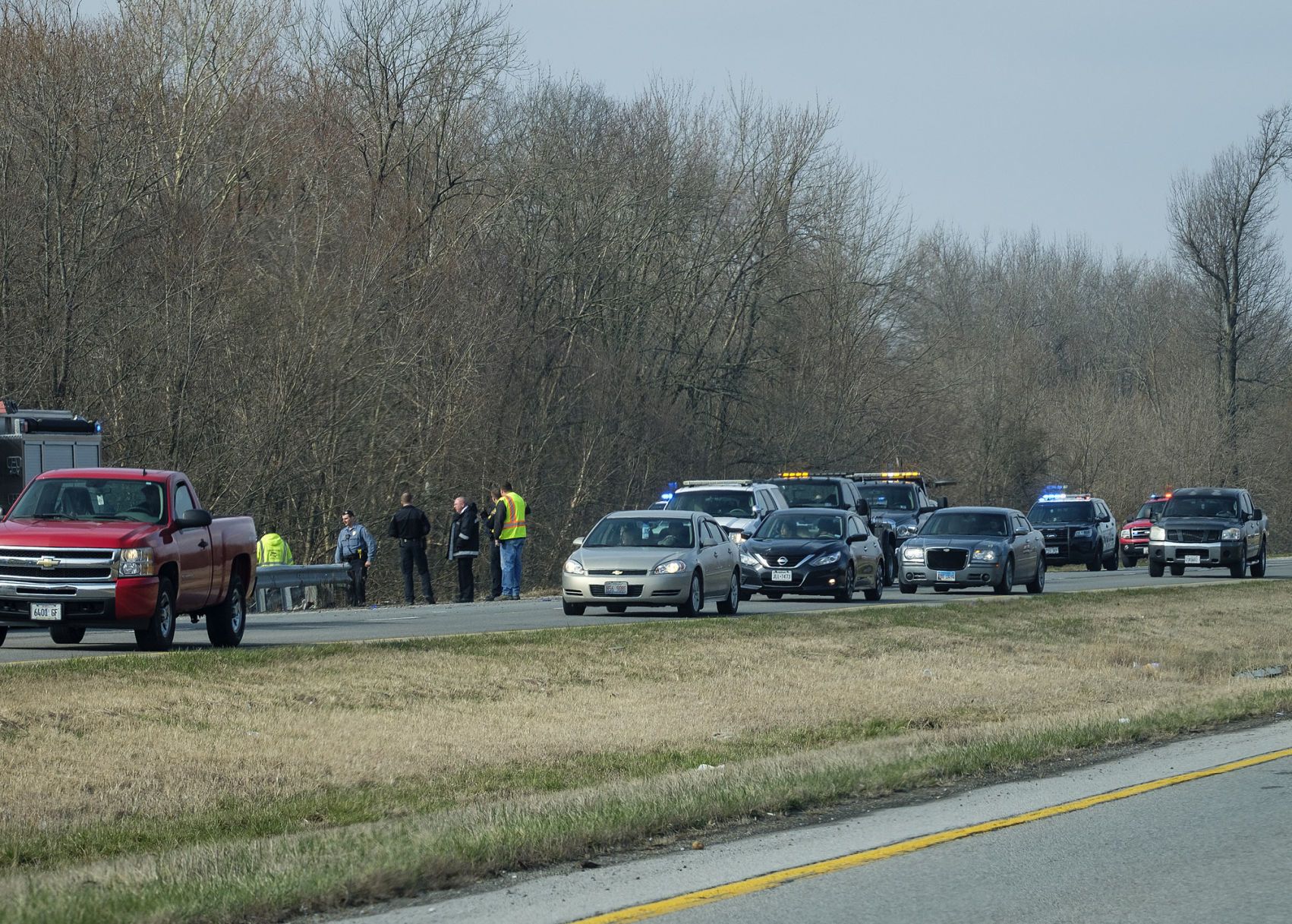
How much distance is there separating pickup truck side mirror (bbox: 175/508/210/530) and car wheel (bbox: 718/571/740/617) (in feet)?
31.4

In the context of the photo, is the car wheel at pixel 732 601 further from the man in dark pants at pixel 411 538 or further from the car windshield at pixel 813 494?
the car windshield at pixel 813 494

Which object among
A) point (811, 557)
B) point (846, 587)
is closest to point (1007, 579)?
point (846, 587)

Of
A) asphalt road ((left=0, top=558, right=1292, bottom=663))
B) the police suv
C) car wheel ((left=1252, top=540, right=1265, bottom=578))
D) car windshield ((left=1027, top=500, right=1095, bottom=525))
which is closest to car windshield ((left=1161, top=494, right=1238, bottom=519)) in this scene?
car wheel ((left=1252, top=540, right=1265, bottom=578))

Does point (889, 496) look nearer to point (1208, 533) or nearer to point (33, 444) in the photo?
point (1208, 533)

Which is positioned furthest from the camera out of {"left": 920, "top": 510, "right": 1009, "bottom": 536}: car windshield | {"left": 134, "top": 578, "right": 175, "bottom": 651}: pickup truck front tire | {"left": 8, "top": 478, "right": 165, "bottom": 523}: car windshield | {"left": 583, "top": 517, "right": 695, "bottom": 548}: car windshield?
{"left": 920, "top": 510, "right": 1009, "bottom": 536}: car windshield

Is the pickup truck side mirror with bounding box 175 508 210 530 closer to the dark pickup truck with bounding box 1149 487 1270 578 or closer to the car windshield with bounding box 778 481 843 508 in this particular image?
the car windshield with bounding box 778 481 843 508

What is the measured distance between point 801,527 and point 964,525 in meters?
4.60

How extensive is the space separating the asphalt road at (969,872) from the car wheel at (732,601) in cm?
1469

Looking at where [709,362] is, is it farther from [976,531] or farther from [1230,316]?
[1230,316]

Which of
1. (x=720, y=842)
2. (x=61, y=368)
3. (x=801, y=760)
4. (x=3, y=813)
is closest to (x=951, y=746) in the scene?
(x=801, y=760)

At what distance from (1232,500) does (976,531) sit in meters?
9.92

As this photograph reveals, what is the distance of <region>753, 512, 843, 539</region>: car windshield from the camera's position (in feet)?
94.5

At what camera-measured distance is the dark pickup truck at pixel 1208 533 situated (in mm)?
37719

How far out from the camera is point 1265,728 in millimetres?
13586
